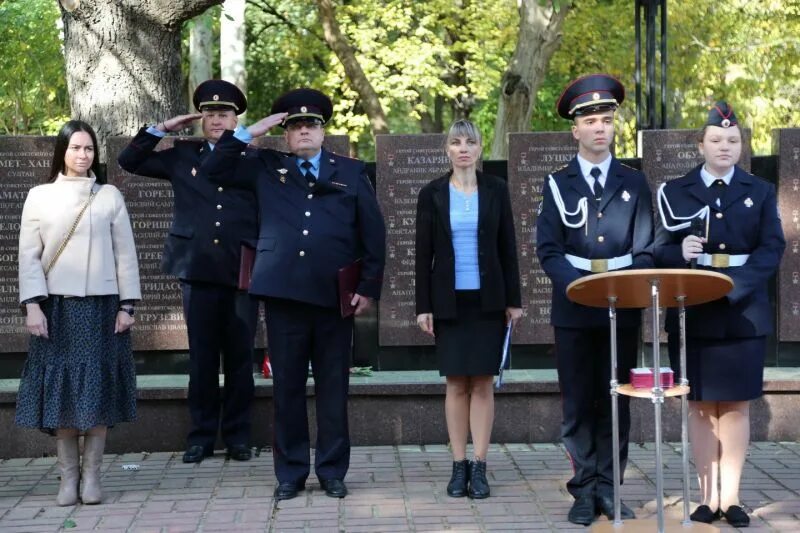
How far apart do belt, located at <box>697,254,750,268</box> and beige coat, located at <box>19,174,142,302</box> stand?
307 cm

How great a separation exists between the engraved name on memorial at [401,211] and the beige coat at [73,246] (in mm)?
2397

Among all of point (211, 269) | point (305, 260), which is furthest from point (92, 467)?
point (305, 260)

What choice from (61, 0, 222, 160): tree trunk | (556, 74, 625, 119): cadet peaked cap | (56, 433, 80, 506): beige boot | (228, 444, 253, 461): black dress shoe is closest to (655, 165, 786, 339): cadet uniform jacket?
(556, 74, 625, 119): cadet peaked cap

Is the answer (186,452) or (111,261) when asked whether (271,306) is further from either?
(186,452)

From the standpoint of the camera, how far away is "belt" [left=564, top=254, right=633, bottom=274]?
258 inches

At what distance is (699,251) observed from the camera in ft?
20.2

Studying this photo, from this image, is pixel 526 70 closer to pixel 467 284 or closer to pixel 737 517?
pixel 467 284

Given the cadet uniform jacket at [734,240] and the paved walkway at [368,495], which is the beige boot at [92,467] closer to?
the paved walkway at [368,495]

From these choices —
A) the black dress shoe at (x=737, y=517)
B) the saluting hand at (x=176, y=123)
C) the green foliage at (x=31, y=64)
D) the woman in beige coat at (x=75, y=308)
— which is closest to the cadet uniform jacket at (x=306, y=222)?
the saluting hand at (x=176, y=123)

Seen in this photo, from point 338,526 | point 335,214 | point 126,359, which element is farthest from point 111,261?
point 338,526

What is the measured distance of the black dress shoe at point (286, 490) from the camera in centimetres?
728

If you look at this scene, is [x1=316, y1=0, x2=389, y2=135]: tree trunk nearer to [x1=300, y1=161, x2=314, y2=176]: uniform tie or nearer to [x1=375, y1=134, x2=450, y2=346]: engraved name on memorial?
[x1=375, y1=134, x2=450, y2=346]: engraved name on memorial

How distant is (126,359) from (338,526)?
63.2 inches

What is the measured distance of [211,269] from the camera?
27.1 feet
